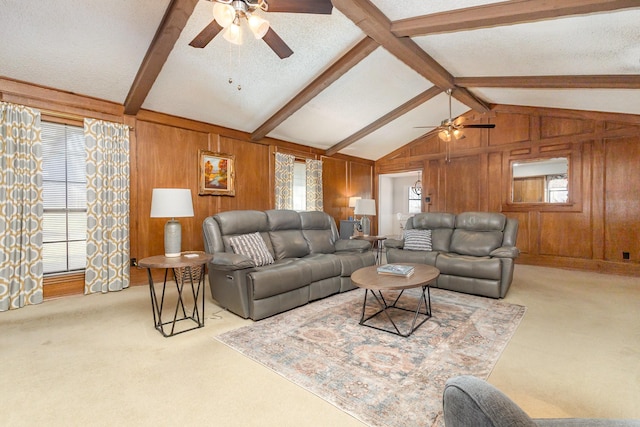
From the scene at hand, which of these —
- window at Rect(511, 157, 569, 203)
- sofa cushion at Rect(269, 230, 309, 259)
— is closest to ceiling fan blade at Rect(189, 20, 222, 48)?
sofa cushion at Rect(269, 230, 309, 259)

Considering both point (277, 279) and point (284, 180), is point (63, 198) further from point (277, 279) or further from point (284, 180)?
point (284, 180)

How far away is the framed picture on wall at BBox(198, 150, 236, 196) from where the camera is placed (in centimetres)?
481

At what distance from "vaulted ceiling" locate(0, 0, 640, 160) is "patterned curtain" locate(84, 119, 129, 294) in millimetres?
477

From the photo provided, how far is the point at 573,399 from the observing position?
1.72 meters

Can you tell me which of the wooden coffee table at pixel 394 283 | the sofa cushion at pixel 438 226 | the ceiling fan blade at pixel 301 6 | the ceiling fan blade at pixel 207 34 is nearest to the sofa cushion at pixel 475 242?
the sofa cushion at pixel 438 226

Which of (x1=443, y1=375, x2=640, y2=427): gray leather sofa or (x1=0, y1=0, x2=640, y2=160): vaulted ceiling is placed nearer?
(x1=443, y1=375, x2=640, y2=427): gray leather sofa

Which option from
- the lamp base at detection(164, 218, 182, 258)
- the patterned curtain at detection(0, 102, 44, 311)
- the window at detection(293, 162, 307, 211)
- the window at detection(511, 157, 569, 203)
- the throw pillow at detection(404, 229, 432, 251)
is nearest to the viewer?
the lamp base at detection(164, 218, 182, 258)

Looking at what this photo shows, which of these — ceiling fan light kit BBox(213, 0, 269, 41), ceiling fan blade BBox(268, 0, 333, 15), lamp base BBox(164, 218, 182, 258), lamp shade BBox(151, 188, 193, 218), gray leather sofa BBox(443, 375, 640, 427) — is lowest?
gray leather sofa BBox(443, 375, 640, 427)

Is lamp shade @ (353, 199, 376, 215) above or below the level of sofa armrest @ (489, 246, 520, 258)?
above

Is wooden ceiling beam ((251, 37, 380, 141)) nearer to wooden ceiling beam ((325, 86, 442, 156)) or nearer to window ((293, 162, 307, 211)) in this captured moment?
window ((293, 162, 307, 211))

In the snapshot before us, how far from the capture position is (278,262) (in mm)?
3520

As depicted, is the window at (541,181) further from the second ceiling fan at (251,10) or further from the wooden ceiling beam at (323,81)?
the second ceiling fan at (251,10)

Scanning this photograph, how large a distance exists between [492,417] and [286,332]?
220 centimetres

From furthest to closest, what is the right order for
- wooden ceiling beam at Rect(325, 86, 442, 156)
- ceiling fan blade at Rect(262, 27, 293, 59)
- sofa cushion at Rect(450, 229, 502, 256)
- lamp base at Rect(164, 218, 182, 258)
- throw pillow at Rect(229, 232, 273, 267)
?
wooden ceiling beam at Rect(325, 86, 442, 156) < sofa cushion at Rect(450, 229, 502, 256) < throw pillow at Rect(229, 232, 273, 267) < lamp base at Rect(164, 218, 182, 258) < ceiling fan blade at Rect(262, 27, 293, 59)
